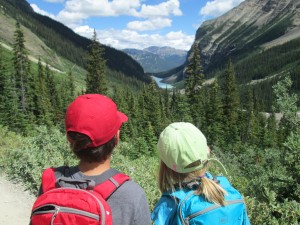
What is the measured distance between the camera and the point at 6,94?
44.8m

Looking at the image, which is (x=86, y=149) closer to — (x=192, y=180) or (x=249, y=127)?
(x=192, y=180)

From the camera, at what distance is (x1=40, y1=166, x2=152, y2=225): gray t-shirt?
265 centimetres

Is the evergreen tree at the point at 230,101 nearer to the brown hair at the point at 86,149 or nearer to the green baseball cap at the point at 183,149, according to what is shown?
the green baseball cap at the point at 183,149

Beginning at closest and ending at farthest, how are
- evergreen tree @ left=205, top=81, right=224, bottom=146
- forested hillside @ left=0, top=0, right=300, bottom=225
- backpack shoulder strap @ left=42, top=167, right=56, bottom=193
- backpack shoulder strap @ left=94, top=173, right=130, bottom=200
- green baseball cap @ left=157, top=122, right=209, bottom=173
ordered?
backpack shoulder strap @ left=94, top=173, right=130, bottom=200 < backpack shoulder strap @ left=42, top=167, right=56, bottom=193 < green baseball cap @ left=157, top=122, right=209, bottom=173 < forested hillside @ left=0, top=0, right=300, bottom=225 < evergreen tree @ left=205, top=81, right=224, bottom=146

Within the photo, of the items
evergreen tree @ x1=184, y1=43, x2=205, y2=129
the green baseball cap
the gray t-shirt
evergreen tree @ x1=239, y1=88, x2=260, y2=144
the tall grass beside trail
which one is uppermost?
evergreen tree @ x1=184, y1=43, x2=205, y2=129

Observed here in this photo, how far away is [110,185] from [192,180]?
103cm

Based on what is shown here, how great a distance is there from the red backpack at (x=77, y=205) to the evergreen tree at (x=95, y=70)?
113ft

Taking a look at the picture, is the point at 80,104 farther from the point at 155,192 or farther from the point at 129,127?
the point at 129,127

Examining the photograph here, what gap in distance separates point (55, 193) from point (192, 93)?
41955mm

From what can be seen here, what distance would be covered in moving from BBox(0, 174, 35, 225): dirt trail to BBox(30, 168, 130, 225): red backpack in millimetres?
5324

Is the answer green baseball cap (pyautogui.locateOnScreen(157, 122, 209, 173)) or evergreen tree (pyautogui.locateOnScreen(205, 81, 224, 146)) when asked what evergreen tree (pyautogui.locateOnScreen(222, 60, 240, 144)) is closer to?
evergreen tree (pyautogui.locateOnScreen(205, 81, 224, 146))

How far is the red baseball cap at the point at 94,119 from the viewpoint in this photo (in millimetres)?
2717

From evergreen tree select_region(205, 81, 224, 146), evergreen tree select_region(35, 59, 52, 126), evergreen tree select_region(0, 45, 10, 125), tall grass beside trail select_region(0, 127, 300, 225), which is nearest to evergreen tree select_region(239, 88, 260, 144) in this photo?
evergreen tree select_region(205, 81, 224, 146)

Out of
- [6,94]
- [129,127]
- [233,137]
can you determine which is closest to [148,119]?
[129,127]
